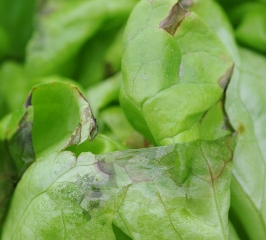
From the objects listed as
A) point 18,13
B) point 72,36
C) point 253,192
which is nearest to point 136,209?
point 253,192

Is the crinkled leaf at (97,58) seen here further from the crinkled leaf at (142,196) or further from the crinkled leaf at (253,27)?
the crinkled leaf at (142,196)

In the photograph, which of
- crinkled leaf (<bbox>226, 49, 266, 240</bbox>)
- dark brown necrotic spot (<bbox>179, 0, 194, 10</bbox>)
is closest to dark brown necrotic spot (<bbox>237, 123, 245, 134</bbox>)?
crinkled leaf (<bbox>226, 49, 266, 240</bbox>)

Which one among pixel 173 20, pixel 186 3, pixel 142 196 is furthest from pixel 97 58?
pixel 142 196

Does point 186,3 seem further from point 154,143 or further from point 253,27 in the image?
point 154,143

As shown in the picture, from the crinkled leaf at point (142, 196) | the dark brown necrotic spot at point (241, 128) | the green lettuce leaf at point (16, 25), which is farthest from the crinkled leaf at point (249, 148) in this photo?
the green lettuce leaf at point (16, 25)

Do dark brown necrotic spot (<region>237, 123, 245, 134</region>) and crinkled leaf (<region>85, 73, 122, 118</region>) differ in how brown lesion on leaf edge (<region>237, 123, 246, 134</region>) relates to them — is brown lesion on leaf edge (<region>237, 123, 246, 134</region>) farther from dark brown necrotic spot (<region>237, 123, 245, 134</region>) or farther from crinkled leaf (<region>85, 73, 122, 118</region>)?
crinkled leaf (<region>85, 73, 122, 118</region>)

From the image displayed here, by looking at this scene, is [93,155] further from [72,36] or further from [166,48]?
[72,36]
